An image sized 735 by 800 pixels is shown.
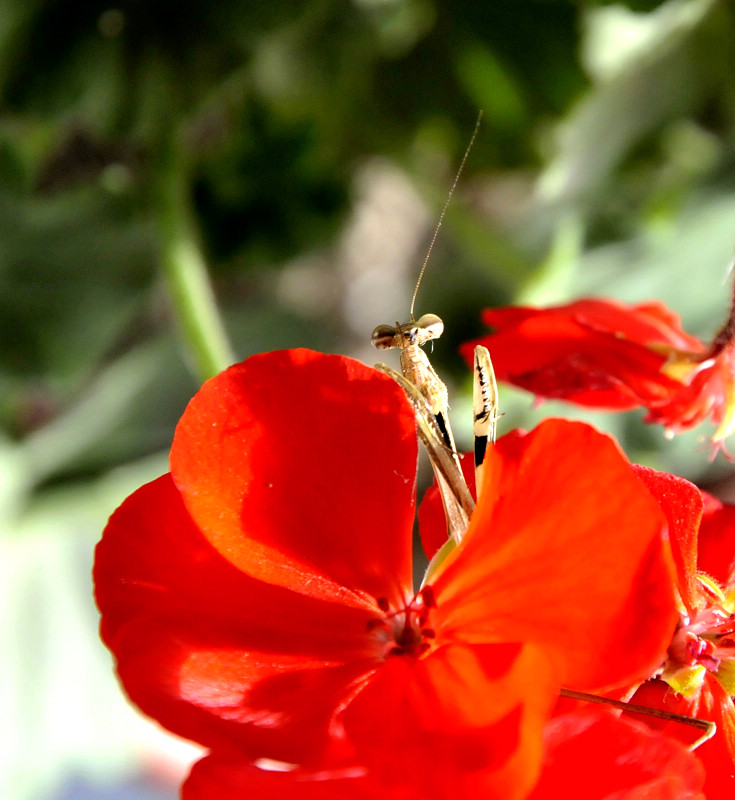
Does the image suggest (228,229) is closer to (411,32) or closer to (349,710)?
(411,32)

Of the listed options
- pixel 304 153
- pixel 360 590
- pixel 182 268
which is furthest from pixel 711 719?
pixel 304 153

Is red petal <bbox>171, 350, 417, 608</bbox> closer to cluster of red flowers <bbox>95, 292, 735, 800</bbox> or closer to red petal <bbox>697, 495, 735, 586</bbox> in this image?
cluster of red flowers <bbox>95, 292, 735, 800</bbox>

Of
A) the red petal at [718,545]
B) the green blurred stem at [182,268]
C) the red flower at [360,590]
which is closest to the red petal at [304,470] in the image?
the red flower at [360,590]

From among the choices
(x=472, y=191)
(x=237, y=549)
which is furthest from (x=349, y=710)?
(x=472, y=191)

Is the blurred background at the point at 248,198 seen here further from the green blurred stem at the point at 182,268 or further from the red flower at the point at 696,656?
the red flower at the point at 696,656

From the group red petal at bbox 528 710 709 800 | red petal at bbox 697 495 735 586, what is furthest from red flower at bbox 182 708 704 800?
red petal at bbox 697 495 735 586

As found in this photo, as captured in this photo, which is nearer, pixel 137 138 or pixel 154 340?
pixel 137 138
